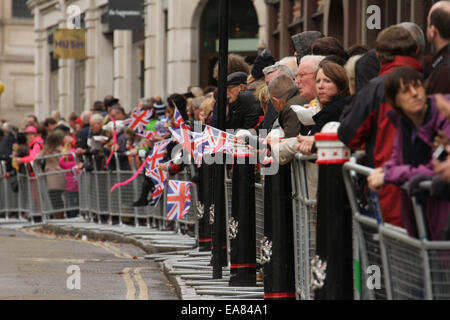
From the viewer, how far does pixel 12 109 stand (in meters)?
61.5

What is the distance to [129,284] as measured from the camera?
12.1 m

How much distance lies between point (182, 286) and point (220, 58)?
2.08 metres

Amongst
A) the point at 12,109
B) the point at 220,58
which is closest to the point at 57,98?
the point at 12,109

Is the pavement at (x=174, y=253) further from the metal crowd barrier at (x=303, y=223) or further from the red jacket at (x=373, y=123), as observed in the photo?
the red jacket at (x=373, y=123)

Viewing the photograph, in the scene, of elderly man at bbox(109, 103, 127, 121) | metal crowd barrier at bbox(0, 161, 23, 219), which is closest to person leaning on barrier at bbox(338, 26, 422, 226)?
elderly man at bbox(109, 103, 127, 121)

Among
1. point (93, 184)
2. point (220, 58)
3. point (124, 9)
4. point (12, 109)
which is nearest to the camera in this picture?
point (220, 58)

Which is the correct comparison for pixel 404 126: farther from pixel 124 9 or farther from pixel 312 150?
pixel 124 9

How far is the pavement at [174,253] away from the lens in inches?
404

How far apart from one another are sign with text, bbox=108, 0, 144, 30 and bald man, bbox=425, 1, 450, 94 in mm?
24712

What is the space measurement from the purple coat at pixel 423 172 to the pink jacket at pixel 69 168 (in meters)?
17.1

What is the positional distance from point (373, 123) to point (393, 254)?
123 cm

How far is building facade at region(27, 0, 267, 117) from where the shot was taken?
32.2 meters

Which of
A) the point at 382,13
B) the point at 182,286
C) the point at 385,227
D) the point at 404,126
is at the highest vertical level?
the point at 382,13

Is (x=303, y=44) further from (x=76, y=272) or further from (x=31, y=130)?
(x=31, y=130)
